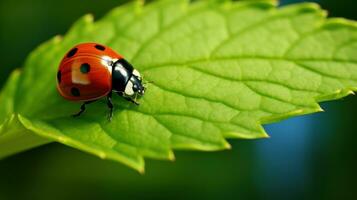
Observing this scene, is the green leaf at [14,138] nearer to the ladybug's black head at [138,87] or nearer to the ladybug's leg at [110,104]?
the ladybug's leg at [110,104]

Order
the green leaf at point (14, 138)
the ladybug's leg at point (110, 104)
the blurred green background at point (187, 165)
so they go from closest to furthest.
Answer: the green leaf at point (14, 138), the ladybug's leg at point (110, 104), the blurred green background at point (187, 165)

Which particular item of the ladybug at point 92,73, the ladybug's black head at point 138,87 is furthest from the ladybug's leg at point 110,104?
the ladybug's black head at point 138,87

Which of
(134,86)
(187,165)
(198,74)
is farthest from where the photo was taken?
(187,165)

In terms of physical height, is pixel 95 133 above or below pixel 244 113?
below

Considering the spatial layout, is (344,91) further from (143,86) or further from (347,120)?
(347,120)

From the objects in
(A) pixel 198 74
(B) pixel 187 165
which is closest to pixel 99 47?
(A) pixel 198 74

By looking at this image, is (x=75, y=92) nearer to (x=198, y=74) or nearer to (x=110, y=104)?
(x=110, y=104)

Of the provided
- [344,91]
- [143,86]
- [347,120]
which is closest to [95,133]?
[143,86]
